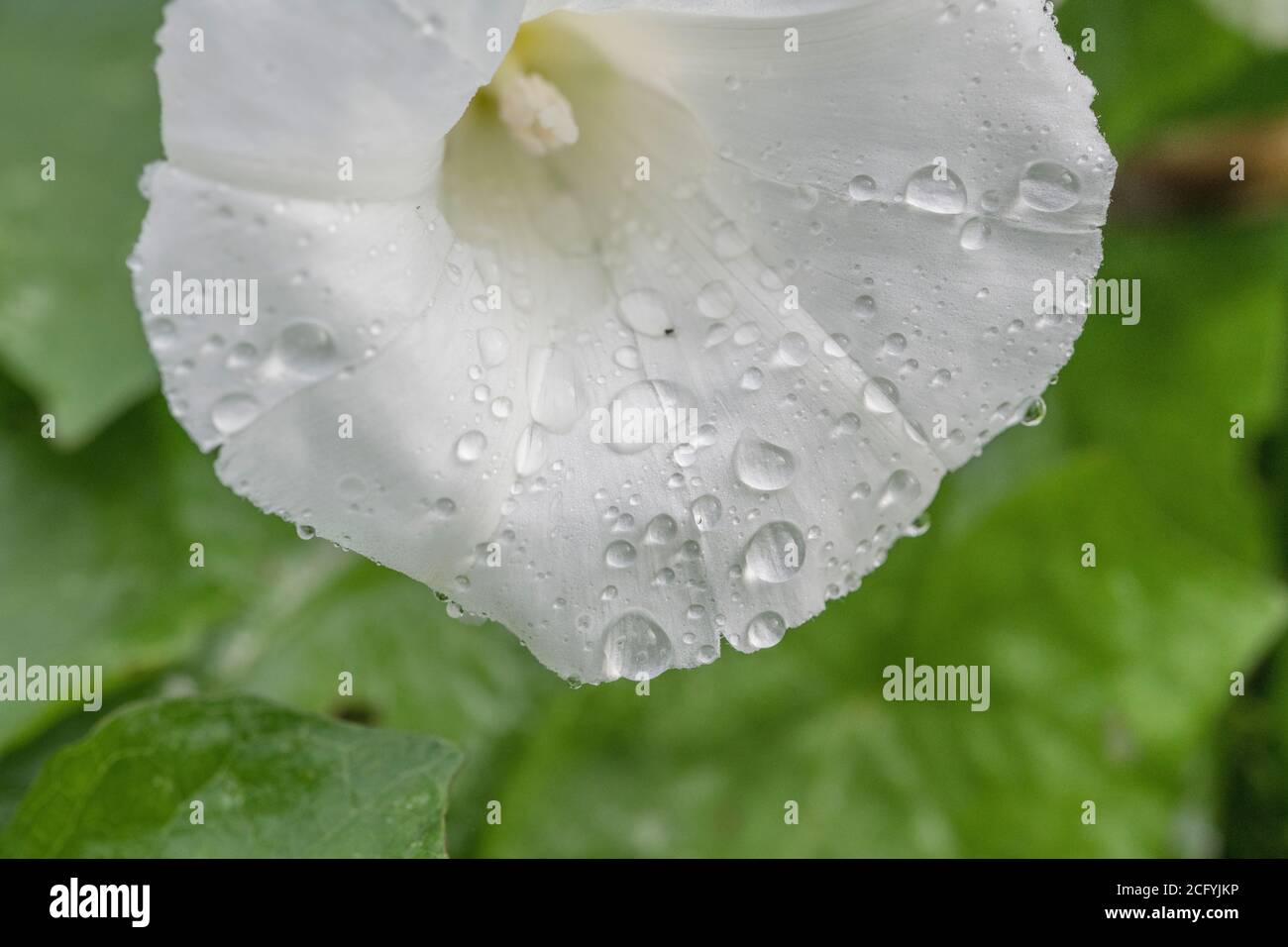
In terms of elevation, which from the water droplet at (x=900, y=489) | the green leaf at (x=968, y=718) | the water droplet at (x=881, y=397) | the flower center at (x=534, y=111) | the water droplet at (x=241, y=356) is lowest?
the green leaf at (x=968, y=718)

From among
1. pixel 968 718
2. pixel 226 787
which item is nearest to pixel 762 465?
pixel 226 787

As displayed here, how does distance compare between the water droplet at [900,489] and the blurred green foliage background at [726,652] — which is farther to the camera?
the blurred green foliage background at [726,652]

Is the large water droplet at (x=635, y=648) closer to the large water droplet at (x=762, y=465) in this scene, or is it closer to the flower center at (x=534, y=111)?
the large water droplet at (x=762, y=465)

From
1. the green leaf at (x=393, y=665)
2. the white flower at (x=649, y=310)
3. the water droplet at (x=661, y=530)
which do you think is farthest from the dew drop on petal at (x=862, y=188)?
the green leaf at (x=393, y=665)
